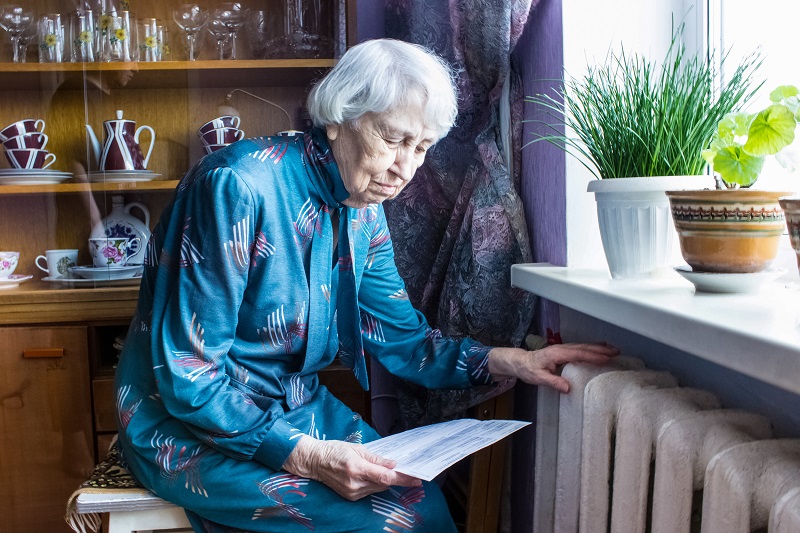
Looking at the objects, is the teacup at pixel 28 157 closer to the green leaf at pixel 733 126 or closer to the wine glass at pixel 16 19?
the wine glass at pixel 16 19

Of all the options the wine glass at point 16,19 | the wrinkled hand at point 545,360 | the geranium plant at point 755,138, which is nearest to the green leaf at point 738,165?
the geranium plant at point 755,138

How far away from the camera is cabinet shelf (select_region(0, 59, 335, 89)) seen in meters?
1.94

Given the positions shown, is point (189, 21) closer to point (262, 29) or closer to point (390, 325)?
point (262, 29)

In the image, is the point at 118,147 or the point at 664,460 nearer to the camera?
the point at 664,460

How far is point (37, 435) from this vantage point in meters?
1.91

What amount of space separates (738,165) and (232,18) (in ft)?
4.61

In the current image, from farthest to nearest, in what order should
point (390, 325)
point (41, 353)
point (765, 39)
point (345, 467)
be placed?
point (41, 353) < point (390, 325) < point (765, 39) < point (345, 467)

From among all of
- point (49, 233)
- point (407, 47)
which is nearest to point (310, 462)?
point (407, 47)

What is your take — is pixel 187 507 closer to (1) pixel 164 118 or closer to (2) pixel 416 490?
(2) pixel 416 490

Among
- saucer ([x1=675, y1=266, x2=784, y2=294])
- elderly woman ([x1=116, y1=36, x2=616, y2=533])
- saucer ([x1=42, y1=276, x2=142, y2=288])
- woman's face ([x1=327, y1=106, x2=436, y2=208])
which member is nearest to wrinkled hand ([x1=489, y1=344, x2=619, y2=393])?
elderly woman ([x1=116, y1=36, x2=616, y2=533])

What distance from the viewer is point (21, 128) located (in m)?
1.99

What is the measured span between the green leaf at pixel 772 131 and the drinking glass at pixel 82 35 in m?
1.63

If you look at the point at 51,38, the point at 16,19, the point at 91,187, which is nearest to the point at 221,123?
the point at 91,187

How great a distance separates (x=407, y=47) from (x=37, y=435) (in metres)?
1.34
